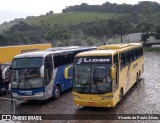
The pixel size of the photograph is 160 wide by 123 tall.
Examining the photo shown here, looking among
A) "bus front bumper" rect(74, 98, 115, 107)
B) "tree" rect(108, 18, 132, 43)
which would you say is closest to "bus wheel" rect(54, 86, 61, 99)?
"bus front bumper" rect(74, 98, 115, 107)

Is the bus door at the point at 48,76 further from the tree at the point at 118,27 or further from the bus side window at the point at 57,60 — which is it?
the tree at the point at 118,27

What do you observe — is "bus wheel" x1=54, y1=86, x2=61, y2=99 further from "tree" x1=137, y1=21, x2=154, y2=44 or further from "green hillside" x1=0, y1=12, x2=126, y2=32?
"green hillside" x1=0, y1=12, x2=126, y2=32

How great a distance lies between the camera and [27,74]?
16.1 metres

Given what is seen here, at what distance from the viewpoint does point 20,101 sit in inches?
699

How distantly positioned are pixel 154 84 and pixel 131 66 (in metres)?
3.04

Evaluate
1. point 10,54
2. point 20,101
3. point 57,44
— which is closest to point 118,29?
point 57,44

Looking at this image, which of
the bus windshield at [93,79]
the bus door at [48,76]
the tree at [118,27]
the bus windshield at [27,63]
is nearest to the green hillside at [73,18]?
the tree at [118,27]

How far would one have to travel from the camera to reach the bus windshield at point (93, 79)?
13.8m

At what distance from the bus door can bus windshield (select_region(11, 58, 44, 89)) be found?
0.36m

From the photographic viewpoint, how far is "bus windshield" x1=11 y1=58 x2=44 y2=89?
52.6 feet

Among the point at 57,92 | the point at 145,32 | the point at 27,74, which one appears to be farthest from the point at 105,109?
the point at 145,32

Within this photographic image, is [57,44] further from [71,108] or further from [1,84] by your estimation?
[71,108]

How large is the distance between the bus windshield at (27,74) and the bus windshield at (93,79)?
2.76m

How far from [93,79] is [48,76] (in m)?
3.65
